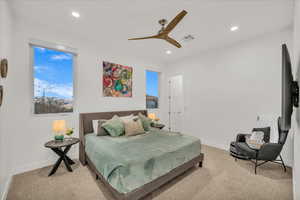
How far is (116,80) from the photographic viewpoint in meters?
3.79

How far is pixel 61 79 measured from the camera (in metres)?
2.97

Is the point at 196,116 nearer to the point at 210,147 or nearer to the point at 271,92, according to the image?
the point at 210,147

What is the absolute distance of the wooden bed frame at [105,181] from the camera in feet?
5.24

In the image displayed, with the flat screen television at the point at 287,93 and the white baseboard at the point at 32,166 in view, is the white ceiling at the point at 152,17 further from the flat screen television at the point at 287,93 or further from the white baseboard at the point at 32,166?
the white baseboard at the point at 32,166

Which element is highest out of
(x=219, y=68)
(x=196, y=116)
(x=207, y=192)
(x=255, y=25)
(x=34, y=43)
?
(x=255, y=25)

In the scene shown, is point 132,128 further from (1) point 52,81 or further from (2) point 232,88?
(2) point 232,88

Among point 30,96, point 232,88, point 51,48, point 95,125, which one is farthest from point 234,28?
point 30,96

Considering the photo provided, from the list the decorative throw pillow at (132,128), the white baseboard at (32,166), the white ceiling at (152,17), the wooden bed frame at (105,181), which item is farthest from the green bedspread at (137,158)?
the white ceiling at (152,17)

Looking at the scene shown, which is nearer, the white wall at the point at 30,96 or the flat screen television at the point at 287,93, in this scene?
the flat screen television at the point at 287,93

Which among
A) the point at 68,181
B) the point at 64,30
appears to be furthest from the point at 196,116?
the point at 64,30

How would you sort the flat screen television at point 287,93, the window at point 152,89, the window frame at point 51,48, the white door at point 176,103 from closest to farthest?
1. the flat screen television at point 287,93
2. the window frame at point 51,48
3. the white door at point 176,103
4. the window at point 152,89

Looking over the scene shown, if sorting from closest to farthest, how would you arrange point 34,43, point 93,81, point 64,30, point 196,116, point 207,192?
point 207,192 < point 34,43 < point 64,30 < point 93,81 < point 196,116

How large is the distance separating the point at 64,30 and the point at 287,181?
5.13 m

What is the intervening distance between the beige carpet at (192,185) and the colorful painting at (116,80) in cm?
203
